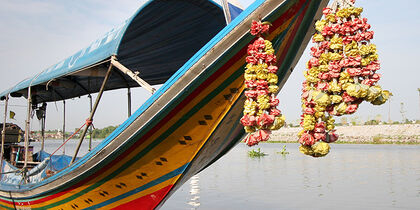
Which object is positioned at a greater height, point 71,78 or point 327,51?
point 71,78

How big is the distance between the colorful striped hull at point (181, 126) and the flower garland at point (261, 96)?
1.79 feet

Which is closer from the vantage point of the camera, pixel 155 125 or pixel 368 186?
pixel 155 125

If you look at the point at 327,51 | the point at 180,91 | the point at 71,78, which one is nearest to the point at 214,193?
the point at 71,78

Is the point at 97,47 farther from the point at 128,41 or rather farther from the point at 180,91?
the point at 180,91

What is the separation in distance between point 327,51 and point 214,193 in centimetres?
1161

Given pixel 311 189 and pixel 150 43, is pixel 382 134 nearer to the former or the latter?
pixel 311 189

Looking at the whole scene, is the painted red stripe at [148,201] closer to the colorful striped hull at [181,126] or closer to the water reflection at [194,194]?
the colorful striped hull at [181,126]

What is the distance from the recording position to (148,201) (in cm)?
527

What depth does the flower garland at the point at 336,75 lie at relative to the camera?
116 inches

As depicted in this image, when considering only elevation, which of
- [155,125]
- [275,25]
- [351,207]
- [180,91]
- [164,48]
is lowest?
[351,207]

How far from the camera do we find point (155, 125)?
4.61 meters

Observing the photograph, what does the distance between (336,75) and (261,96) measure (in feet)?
2.13

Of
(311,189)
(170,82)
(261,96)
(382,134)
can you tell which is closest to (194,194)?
(311,189)

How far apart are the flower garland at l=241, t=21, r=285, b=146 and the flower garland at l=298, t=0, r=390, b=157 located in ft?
0.88
